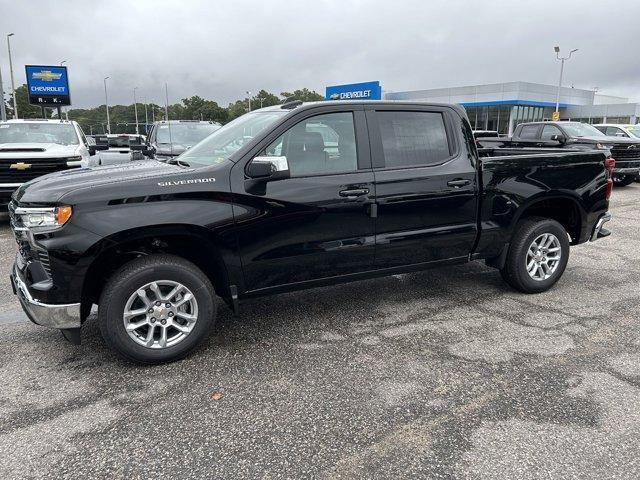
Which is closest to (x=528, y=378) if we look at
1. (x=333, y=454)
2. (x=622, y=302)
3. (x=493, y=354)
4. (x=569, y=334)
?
(x=493, y=354)

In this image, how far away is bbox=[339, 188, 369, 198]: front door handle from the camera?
4.03m

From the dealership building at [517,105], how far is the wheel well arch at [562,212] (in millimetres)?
47597

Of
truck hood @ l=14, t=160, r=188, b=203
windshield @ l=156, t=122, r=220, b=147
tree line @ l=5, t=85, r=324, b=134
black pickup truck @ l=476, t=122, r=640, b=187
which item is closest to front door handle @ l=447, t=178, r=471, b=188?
truck hood @ l=14, t=160, r=188, b=203

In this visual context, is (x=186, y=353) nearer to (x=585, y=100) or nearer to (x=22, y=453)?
(x=22, y=453)

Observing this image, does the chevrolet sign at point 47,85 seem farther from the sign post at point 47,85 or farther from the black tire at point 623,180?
the black tire at point 623,180

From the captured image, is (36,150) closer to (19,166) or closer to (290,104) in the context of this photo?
(19,166)

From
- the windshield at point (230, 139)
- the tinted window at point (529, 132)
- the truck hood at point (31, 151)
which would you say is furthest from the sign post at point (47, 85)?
the windshield at point (230, 139)

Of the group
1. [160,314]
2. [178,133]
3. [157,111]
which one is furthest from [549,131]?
[157,111]

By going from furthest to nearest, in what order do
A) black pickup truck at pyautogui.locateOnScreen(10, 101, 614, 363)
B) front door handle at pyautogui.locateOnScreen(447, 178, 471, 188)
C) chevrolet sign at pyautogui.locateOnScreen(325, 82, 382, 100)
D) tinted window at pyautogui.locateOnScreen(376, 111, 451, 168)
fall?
chevrolet sign at pyautogui.locateOnScreen(325, 82, 382, 100) → front door handle at pyautogui.locateOnScreen(447, 178, 471, 188) → tinted window at pyautogui.locateOnScreen(376, 111, 451, 168) → black pickup truck at pyautogui.locateOnScreen(10, 101, 614, 363)

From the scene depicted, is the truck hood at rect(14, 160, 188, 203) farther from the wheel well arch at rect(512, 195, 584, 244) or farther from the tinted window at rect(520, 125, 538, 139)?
the tinted window at rect(520, 125, 538, 139)

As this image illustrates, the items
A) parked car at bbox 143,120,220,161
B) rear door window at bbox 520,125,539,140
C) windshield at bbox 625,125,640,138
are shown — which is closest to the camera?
parked car at bbox 143,120,220,161

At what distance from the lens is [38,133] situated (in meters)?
10.2

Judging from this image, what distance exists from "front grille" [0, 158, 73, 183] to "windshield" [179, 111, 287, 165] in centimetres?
553

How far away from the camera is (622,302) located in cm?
500
